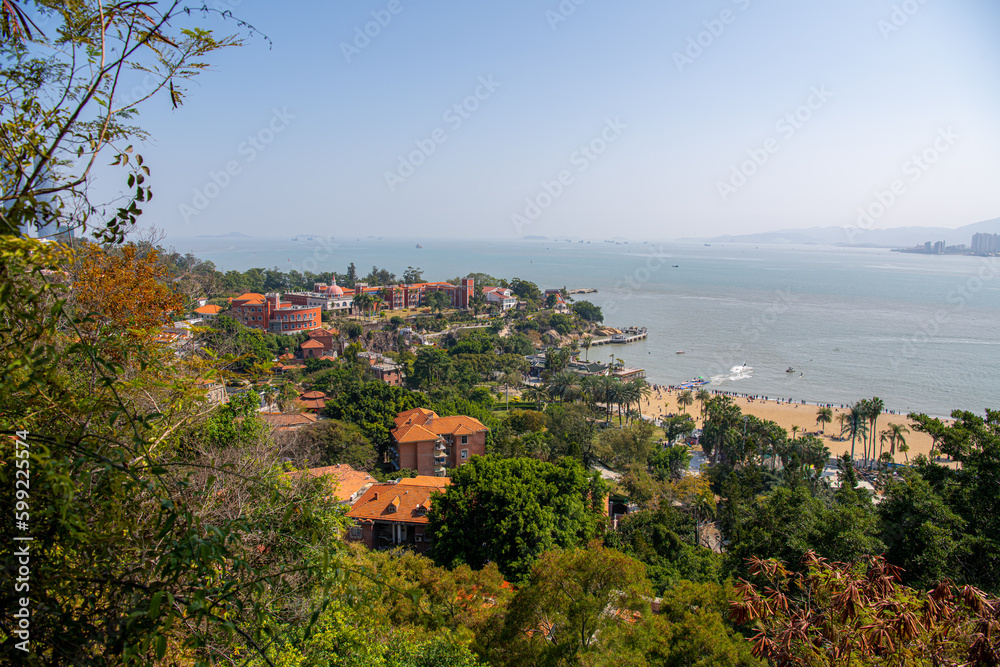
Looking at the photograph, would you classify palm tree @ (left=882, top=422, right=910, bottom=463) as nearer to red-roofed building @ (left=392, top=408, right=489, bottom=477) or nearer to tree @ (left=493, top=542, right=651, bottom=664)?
red-roofed building @ (left=392, top=408, right=489, bottom=477)

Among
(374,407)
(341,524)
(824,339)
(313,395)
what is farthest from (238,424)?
(824,339)

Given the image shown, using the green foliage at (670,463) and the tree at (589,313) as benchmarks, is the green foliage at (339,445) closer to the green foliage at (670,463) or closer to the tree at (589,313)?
the green foliage at (670,463)

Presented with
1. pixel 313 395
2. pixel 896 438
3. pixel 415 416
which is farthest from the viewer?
pixel 313 395

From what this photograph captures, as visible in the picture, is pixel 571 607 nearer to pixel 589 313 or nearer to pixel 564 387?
pixel 564 387

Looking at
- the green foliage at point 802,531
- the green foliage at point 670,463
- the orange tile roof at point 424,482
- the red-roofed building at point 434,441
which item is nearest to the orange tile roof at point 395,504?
the orange tile roof at point 424,482

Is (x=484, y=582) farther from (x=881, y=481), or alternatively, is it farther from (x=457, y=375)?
(x=457, y=375)

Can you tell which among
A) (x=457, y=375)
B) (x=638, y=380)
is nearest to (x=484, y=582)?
(x=638, y=380)
